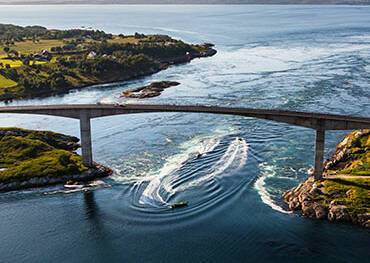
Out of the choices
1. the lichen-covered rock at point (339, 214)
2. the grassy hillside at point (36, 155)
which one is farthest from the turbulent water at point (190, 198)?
the grassy hillside at point (36, 155)

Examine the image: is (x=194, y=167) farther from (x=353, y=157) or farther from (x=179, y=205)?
(x=353, y=157)

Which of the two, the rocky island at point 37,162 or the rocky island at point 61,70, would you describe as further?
the rocky island at point 61,70

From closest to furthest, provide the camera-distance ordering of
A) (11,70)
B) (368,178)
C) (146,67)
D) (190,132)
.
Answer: (368,178)
(190,132)
(11,70)
(146,67)

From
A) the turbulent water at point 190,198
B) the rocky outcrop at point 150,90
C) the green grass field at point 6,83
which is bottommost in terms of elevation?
the turbulent water at point 190,198

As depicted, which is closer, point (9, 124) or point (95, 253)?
point (95, 253)

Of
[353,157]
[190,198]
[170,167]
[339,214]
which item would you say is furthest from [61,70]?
[339,214]

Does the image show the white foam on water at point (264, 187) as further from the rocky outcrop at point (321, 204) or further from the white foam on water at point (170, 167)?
the white foam on water at point (170, 167)

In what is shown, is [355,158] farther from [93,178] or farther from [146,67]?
[146,67]

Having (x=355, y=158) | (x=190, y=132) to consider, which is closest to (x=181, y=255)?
(x=355, y=158)

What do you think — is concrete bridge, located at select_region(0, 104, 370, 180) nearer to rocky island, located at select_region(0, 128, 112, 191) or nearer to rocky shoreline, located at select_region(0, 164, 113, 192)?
rocky shoreline, located at select_region(0, 164, 113, 192)
